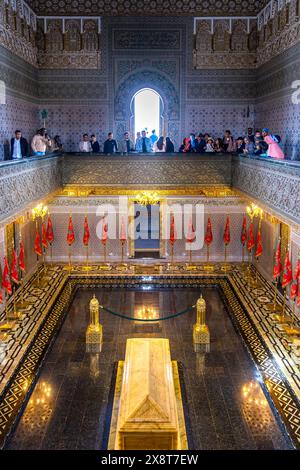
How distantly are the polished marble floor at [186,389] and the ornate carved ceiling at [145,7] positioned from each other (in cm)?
910

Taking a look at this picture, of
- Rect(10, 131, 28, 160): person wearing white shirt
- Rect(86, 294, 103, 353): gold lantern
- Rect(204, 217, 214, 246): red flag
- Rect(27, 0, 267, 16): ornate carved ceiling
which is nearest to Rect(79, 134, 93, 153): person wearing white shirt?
Rect(10, 131, 28, 160): person wearing white shirt

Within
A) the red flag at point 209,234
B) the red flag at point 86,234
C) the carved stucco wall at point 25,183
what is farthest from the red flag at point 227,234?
the carved stucco wall at point 25,183

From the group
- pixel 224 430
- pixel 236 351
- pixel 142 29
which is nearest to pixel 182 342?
pixel 236 351

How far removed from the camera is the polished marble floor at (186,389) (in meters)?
5.64

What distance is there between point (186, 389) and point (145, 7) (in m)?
11.5

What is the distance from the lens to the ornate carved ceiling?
14.4 metres

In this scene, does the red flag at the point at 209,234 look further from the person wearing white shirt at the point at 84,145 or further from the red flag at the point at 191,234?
the person wearing white shirt at the point at 84,145

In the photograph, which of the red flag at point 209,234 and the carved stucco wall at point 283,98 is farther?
the red flag at point 209,234

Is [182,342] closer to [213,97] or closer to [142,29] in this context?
[213,97]

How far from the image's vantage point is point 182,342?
8414mm

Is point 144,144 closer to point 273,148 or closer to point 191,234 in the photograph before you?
point 191,234

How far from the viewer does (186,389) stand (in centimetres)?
680

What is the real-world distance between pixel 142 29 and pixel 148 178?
4.85 meters

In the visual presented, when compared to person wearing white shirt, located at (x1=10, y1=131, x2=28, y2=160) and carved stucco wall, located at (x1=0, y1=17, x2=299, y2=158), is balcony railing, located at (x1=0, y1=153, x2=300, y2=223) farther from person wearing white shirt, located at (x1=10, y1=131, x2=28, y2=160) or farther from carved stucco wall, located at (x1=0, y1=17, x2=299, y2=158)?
A: carved stucco wall, located at (x1=0, y1=17, x2=299, y2=158)
